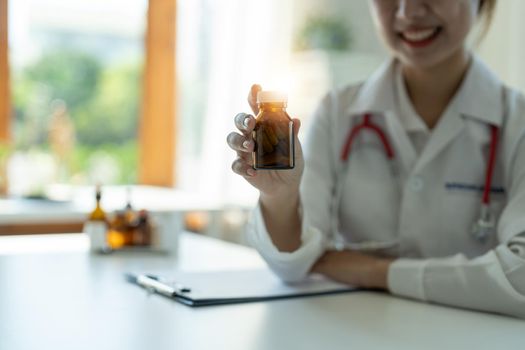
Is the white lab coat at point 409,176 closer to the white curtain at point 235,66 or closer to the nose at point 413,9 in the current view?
the nose at point 413,9

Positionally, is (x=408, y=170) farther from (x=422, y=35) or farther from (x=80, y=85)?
(x=80, y=85)

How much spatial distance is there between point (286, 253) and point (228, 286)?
0.41 ft

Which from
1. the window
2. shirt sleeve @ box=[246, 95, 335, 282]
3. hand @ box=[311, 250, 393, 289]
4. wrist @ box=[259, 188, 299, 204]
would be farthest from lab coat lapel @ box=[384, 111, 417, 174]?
the window

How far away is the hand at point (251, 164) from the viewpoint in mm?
1114

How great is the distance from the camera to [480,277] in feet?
4.09

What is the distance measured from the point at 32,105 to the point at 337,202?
135 inches

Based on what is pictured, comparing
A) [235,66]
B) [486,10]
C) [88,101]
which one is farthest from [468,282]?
[88,101]

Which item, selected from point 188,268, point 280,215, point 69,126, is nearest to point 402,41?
point 280,215

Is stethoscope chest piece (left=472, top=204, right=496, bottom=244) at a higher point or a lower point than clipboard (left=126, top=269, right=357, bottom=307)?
higher

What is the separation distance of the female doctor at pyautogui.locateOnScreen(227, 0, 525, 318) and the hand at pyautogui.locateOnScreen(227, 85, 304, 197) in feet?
0.04

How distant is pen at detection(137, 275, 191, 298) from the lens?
1248 millimetres

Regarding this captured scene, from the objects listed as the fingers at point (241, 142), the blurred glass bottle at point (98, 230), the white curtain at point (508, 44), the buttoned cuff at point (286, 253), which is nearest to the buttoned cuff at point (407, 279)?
the buttoned cuff at point (286, 253)

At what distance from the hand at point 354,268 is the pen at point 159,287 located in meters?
0.31

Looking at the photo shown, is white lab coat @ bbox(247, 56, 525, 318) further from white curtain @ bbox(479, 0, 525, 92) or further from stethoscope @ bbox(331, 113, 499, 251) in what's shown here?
white curtain @ bbox(479, 0, 525, 92)
